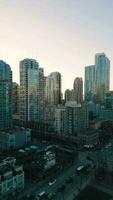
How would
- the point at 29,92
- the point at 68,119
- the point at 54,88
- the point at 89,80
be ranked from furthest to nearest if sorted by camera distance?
the point at 89,80 < the point at 54,88 < the point at 29,92 < the point at 68,119

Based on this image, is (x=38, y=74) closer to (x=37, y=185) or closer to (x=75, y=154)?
(x=75, y=154)

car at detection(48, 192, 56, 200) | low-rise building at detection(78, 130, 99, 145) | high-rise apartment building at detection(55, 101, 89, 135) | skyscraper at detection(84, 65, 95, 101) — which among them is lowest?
car at detection(48, 192, 56, 200)

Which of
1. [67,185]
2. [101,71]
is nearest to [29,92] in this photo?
[67,185]

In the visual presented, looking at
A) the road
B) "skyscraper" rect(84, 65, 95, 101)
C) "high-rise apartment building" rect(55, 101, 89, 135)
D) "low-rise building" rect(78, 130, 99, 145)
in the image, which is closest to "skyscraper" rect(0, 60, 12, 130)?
"high-rise apartment building" rect(55, 101, 89, 135)

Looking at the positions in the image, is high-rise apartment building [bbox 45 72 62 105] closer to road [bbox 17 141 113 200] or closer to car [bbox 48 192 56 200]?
road [bbox 17 141 113 200]

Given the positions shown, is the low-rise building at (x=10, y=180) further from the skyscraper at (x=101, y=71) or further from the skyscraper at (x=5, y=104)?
the skyscraper at (x=101, y=71)

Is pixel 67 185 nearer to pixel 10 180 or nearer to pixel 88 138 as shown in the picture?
pixel 10 180

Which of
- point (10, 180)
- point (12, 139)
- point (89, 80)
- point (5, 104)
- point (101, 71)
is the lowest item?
point (10, 180)

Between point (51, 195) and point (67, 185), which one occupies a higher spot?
point (67, 185)
